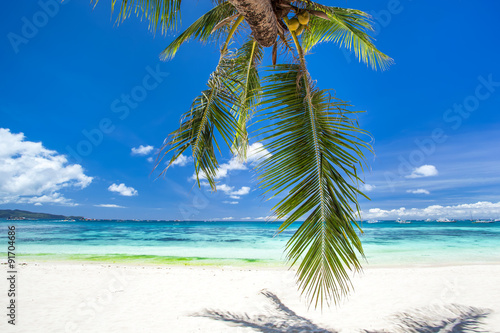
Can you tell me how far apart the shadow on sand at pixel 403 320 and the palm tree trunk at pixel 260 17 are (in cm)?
379

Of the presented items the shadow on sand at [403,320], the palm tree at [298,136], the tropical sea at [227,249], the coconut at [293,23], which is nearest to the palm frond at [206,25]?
the palm tree at [298,136]

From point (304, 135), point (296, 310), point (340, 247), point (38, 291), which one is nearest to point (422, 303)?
point (296, 310)

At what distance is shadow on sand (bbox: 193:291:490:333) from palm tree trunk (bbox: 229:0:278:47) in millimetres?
3787

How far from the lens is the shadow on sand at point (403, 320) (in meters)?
3.95

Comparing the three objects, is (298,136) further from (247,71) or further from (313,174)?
(247,71)

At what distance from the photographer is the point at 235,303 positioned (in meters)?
5.25

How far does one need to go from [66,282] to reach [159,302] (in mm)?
2933

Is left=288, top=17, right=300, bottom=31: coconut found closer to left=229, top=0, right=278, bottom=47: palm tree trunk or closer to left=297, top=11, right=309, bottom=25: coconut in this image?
left=297, top=11, right=309, bottom=25: coconut

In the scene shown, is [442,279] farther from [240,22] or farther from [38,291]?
[38,291]

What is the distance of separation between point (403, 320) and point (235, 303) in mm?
2856

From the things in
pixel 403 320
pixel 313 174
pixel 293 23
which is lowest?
pixel 403 320

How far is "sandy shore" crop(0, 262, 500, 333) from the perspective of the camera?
4.11 metres

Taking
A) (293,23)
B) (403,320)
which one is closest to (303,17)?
(293,23)

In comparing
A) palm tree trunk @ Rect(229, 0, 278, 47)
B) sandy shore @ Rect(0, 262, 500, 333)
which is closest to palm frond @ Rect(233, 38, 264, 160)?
palm tree trunk @ Rect(229, 0, 278, 47)
